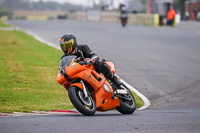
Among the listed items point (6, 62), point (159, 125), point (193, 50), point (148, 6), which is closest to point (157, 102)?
point (159, 125)

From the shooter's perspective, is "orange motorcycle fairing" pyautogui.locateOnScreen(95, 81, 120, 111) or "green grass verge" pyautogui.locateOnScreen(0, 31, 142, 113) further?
"green grass verge" pyautogui.locateOnScreen(0, 31, 142, 113)

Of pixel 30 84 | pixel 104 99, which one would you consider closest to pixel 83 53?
pixel 104 99

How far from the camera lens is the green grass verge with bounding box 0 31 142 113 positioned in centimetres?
1047

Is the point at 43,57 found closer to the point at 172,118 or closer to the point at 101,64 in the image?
the point at 101,64

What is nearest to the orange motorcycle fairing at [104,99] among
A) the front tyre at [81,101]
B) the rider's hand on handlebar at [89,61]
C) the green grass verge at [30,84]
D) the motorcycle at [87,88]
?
the motorcycle at [87,88]

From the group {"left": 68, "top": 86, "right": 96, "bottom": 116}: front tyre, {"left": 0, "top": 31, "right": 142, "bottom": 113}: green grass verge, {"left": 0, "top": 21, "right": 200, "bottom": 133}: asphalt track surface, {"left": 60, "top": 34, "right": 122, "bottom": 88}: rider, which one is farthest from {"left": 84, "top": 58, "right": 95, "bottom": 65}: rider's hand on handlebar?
{"left": 0, "top": 31, "right": 142, "bottom": 113}: green grass verge

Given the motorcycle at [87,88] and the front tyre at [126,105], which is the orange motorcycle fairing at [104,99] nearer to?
the motorcycle at [87,88]

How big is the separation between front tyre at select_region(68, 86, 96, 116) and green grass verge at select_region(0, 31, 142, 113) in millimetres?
1545

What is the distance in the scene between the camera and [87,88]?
28.9 ft

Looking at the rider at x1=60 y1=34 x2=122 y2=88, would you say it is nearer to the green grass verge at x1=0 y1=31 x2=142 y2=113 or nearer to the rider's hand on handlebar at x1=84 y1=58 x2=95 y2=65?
the rider's hand on handlebar at x1=84 y1=58 x2=95 y2=65

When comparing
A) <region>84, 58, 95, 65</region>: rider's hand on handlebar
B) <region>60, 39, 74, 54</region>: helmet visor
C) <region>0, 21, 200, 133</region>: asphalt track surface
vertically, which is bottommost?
<region>0, 21, 200, 133</region>: asphalt track surface

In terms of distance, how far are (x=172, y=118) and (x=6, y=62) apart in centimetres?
1106

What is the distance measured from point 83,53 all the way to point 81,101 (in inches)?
49.1

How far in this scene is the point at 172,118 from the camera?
26.4 feet
